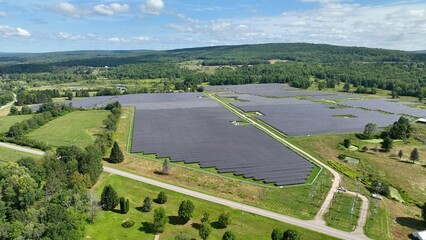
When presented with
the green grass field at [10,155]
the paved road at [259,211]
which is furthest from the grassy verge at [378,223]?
the green grass field at [10,155]

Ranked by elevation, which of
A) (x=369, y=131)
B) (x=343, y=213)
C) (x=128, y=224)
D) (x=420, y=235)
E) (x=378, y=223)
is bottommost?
(x=378, y=223)

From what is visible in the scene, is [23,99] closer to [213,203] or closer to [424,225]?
[213,203]

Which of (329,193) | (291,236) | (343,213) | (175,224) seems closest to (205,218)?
(175,224)

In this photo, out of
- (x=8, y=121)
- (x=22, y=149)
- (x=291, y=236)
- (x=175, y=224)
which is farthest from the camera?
(x=8, y=121)

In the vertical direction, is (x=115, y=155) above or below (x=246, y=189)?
above

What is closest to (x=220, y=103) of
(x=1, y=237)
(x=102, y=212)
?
(x=102, y=212)

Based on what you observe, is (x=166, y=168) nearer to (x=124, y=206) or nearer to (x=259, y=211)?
(x=124, y=206)

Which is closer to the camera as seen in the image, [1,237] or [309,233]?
A: [1,237]
